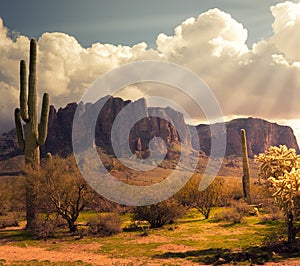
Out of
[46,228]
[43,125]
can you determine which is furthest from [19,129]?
[46,228]

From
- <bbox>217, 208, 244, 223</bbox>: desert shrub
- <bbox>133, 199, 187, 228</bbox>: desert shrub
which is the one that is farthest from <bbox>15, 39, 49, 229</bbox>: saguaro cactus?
<bbox>217, 208, 244, 223</bbox>: desert shrub

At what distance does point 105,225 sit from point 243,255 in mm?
12612

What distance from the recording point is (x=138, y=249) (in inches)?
771

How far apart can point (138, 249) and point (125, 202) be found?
1356cm

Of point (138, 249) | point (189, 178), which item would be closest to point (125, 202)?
point (189, 178)

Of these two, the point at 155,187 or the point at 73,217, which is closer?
the point at 73,217

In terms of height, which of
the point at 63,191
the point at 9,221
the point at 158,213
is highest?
the point at 63,191

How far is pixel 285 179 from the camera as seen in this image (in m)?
16.4

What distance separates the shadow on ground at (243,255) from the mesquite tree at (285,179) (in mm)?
1007

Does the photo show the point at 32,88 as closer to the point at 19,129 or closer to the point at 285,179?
the point at 19,129

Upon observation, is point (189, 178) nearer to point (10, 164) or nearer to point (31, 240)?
point (31, 240)

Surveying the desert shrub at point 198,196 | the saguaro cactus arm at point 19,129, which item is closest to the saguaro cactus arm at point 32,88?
the saguaro cactus arm at point 19,129

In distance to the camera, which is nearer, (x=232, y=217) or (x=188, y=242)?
(x=188, y=242)

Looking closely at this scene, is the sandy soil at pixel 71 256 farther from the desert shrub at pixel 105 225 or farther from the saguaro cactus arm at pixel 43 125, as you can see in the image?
the saguaro cactus arm at pixel 43 125
